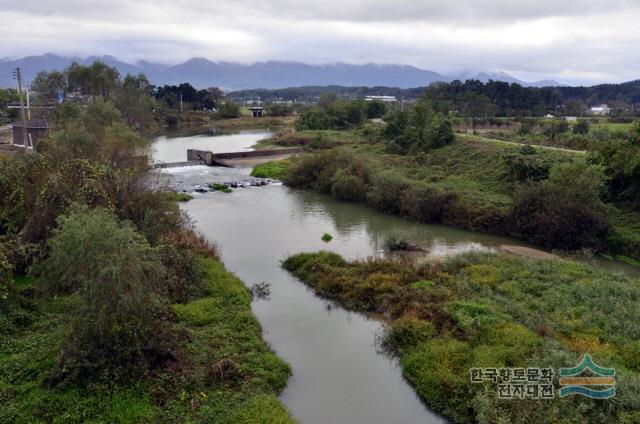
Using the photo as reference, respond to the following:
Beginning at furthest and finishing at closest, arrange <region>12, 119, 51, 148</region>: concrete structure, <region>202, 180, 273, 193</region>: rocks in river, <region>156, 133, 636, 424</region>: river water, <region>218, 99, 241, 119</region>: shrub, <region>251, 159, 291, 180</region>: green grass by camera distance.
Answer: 1. <region>218, 99, 241, 119</region>: shrub
2. <region>251, 159, 291, 180</region>: green grass
3. <region>12, 119, 51, 148</region>: concrete structure
4. <region>202, 180, 273, 193</region>: rocks in river
5. <region>156, 133, 636, 424</region>: river water

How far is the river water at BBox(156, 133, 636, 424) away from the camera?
12.7 meters

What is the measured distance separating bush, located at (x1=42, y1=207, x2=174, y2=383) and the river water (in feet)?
13.5

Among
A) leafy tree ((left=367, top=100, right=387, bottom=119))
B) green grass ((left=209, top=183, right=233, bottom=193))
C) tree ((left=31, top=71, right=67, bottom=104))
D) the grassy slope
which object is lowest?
green grass ((left=209, top=183, right=233, bottom=193))

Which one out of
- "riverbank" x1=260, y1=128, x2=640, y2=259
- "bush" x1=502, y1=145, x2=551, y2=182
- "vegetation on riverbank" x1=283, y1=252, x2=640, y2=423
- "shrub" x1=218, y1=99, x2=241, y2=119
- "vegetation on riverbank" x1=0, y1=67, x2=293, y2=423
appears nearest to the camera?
→ "vegetation on riverbank" x1=0, y1=67, x2=293, y2=423

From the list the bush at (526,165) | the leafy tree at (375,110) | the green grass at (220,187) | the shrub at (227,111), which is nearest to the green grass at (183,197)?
the green grass at (220,187)

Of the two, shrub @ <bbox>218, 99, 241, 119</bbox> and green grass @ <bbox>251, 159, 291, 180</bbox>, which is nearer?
green grass @ <bbox>251, 159, 291, 180</bbox>

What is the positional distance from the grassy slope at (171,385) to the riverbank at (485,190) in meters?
17.2

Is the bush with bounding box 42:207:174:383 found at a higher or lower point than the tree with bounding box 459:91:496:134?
lower

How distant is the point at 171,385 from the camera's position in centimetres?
1190

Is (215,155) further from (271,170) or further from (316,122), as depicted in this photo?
(316,122)

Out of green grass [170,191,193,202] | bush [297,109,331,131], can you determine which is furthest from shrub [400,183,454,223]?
bush [297,109,331,131]

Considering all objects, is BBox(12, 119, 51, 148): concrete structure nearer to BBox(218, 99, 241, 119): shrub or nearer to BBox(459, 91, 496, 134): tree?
BBox(459, 91, 496, 134): tree

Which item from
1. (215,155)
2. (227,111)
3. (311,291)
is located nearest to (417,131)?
(215,155)

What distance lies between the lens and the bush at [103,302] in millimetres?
11531
